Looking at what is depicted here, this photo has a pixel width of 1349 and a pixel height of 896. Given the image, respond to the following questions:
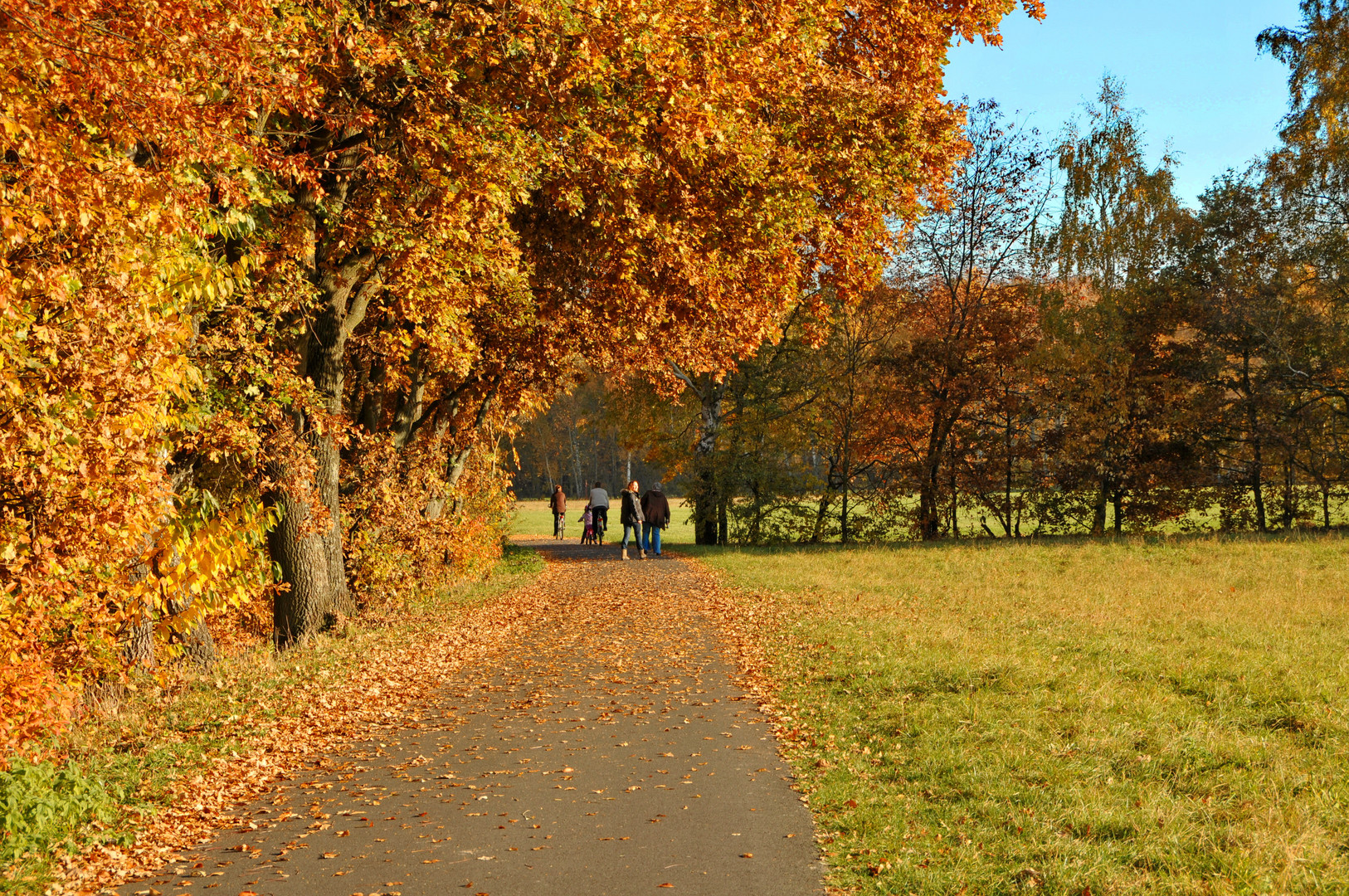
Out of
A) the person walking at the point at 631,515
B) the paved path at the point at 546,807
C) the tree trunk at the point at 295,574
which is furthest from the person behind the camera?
the person walking at the point at 631,515

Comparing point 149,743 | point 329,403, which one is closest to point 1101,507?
point 329,403

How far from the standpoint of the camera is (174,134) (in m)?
6.15

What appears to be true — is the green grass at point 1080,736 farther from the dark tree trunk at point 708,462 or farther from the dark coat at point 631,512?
the dark tree trunk at point 708,462

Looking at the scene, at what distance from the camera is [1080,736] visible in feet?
22.1

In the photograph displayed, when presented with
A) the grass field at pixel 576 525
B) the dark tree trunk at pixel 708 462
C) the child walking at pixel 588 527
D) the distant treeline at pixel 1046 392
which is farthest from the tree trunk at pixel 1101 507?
the child walking at pixel 588 527

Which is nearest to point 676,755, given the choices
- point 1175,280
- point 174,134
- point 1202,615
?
point 174,134

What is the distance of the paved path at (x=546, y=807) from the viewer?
467 cm

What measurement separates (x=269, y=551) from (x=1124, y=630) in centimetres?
1031

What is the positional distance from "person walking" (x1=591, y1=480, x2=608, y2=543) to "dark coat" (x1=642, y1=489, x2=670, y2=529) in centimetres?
380

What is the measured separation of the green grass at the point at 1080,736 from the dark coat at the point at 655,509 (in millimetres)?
10288

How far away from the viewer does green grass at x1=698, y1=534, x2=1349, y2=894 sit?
470cm

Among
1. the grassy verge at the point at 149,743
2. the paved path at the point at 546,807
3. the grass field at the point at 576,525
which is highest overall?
the grass field at the point at 576,525

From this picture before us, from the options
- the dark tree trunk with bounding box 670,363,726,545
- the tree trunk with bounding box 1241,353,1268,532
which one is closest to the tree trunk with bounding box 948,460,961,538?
the dark tree trunk with bounding box 670,363,726,545

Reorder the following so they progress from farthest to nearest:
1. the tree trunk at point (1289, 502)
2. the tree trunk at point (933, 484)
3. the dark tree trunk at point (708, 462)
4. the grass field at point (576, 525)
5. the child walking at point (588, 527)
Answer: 1. the grass field at point (576, 525)
2. the child walking at point (588, 527)
3. the dark tree trunk at point (708, 462)
4. the tree trunk at point (933, 484)
5. the tree trunk at point (1289, 502)
